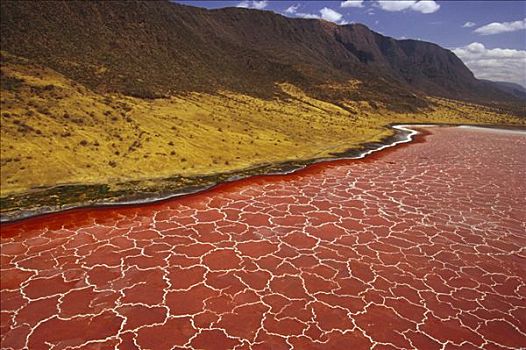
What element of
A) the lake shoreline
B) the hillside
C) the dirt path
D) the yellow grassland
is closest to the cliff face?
the hillside

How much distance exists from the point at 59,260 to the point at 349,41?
118215mm

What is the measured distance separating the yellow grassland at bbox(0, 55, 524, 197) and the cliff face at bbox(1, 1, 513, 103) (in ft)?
12.7

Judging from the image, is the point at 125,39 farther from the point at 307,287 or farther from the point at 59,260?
the point at 307,287

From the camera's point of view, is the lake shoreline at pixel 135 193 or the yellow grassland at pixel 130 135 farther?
the yellow grassland at pixel 130 135

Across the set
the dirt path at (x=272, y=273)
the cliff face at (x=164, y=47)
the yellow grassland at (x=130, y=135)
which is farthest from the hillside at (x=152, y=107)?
the dirt path at (x=272, y=273)

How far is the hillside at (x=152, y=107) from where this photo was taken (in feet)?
58.2

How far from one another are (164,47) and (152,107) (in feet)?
63.2

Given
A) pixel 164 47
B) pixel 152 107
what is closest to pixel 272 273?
pixel 152 107

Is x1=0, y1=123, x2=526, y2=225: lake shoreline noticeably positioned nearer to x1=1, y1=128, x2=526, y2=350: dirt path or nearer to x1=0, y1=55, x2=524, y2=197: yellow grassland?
x1=1, y1=128, x2=526, y2=350: dirt path

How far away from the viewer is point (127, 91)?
104 feet

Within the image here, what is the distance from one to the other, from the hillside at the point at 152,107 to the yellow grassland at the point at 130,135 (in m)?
0.09

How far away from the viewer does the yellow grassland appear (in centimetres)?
1781

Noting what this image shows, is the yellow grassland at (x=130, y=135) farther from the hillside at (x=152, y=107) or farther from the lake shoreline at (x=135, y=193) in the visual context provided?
the lake shoreline at (x=135, y=193)

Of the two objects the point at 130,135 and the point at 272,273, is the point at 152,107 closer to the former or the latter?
the point at 130,135
